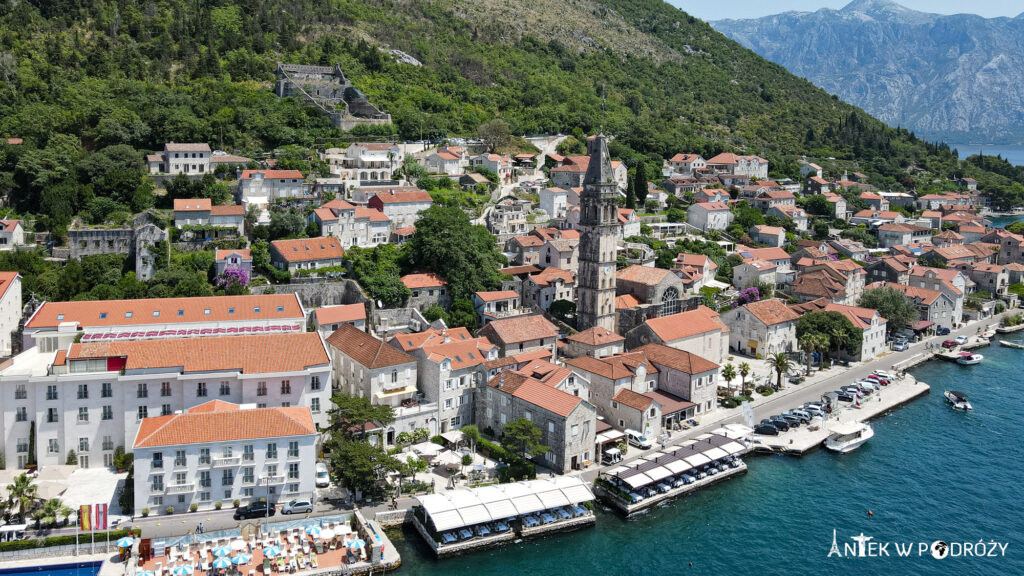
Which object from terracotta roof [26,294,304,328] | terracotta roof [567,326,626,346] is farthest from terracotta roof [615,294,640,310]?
terracotta roof [26,294,304,328]

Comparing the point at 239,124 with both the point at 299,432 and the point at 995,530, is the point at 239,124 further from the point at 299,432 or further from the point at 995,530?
the point at 995,530

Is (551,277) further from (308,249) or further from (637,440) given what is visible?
(637,440)

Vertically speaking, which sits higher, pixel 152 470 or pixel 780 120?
pixel 780 120

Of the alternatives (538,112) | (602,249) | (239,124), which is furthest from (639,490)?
(538,112)

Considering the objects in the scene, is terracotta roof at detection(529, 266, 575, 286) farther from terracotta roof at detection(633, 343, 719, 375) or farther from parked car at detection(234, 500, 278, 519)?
parked car at detection(234, 500, 278, 519)

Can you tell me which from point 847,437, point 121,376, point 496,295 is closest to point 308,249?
point 496,295
